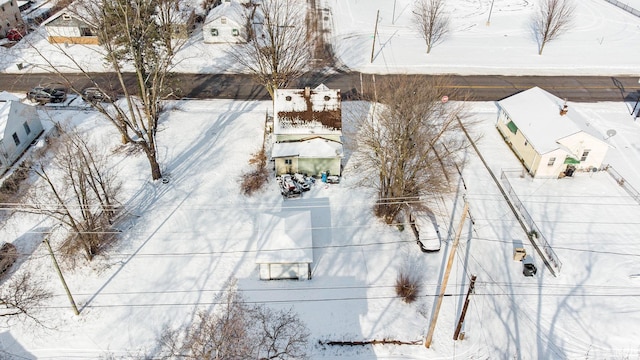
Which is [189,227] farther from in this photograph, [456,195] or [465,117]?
[465,117]

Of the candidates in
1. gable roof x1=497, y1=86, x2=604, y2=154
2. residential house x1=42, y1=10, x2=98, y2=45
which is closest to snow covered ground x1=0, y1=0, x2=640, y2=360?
gable roof x1=497, y1=86, x2=604, y2=154

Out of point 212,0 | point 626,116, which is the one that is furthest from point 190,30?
point 626,116

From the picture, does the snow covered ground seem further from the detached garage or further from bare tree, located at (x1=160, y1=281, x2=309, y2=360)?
the detached garage

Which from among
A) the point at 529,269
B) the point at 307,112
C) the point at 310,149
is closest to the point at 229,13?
the point at 307,112

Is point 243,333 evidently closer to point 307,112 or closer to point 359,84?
point 307,112

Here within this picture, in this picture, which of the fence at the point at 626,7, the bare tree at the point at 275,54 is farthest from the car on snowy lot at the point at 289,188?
the fence at the point at 626,7

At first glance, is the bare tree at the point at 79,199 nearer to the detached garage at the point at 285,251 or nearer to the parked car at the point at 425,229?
the detached garage at the point at 285,251
